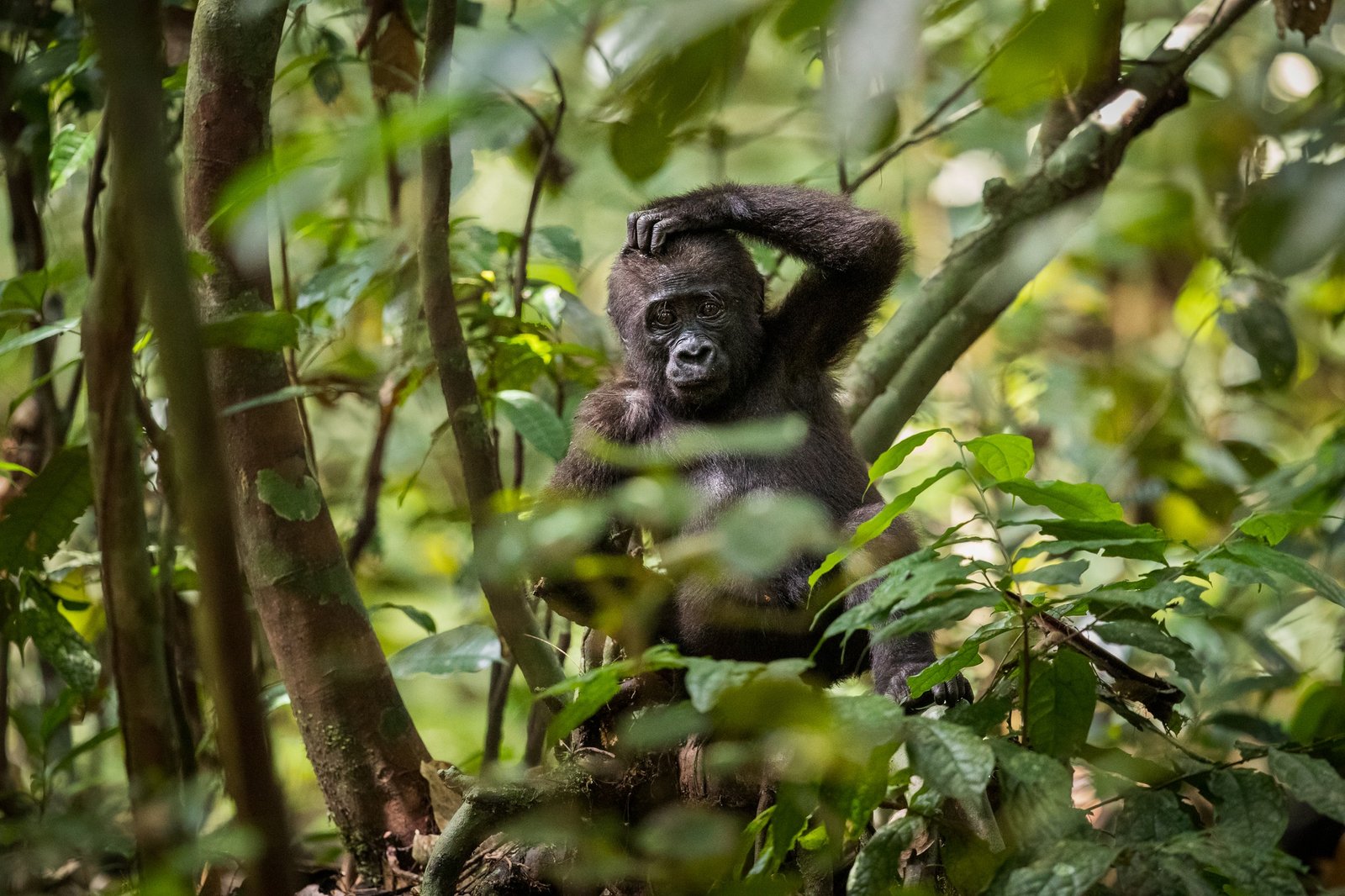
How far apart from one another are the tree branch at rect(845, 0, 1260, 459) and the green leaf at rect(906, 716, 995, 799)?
7.69 ft

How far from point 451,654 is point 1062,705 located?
1757mm

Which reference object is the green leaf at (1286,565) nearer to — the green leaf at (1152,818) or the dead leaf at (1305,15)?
the green leaf at (1152,818)

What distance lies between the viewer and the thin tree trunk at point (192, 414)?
81 centimetres

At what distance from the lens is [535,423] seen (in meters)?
3.09

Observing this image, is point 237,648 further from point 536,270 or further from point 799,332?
point 536,270

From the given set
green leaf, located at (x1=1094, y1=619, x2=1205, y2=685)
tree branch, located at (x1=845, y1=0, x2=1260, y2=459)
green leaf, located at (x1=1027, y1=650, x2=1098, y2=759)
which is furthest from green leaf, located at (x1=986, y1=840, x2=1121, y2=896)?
tree branch, located at (x1=845, y1=0, x2=1260, y2=459)

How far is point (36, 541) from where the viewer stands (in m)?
2.88

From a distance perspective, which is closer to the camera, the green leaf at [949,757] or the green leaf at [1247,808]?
the green leaf at [949,757]

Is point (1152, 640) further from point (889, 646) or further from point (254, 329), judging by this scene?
point (254, 329)

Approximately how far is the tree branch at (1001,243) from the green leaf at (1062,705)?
2.01 meters

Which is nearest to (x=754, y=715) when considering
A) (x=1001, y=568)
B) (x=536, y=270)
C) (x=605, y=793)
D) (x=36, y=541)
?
(x=1001, y=568)

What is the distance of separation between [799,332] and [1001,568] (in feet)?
5.85

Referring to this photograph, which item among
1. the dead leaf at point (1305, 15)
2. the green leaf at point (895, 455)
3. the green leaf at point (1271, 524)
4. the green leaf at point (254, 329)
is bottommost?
the green leaf at point (1271, 524)

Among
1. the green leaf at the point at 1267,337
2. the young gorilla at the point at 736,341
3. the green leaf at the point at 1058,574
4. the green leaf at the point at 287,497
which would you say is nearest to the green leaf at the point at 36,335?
the green leaf at the point at 287,497
